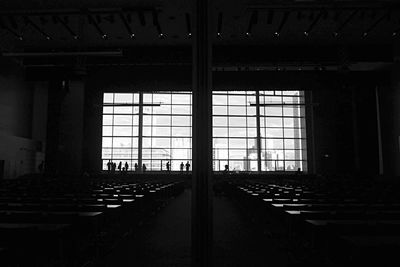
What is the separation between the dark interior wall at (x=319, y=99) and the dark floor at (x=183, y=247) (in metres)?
12.9

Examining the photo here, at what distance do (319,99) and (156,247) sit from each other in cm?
2220

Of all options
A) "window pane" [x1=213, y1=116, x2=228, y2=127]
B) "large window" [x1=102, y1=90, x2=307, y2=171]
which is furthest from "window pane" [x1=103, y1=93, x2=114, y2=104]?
"window pane" [x1=213, y1=116, x2=228, y2=127]

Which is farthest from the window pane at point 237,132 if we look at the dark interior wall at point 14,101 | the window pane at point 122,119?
the dark interior wall at point 14,101

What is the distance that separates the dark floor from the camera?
13.1 ft

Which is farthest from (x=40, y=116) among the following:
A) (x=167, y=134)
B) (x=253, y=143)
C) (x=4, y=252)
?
(x=4, y=252)

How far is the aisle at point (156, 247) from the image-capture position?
13.0 feet

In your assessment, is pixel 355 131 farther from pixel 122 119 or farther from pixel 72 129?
pixel 72 129

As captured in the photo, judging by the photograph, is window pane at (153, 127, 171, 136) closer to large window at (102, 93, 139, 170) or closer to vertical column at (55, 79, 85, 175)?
large window at (102, 93, 139, 170)

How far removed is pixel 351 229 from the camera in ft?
9.27

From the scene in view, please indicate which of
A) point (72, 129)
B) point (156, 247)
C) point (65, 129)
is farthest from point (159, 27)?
point (156, 247)

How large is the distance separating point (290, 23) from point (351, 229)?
47.8 feet

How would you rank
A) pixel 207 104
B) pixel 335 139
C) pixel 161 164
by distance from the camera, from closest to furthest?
pixel 207 104
pixel 335 139
pixel 161 164

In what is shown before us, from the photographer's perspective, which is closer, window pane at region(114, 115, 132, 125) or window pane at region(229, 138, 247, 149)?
window pane at region(114, 115, 132, 125)

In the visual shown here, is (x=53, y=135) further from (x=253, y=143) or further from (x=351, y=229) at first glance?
(x=351, y=229)
